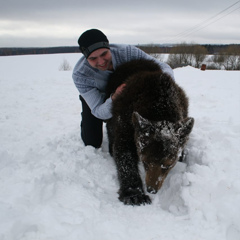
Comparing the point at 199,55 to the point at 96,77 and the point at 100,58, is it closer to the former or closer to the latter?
the point at 96,77

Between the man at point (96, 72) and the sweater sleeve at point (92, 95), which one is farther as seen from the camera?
the sweater sleeve at point (92, 95)

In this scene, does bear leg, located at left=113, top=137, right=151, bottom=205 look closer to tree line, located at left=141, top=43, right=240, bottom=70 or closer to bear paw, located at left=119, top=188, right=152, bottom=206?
bear paw, located at left=119, top=188, right=152, bottom=206

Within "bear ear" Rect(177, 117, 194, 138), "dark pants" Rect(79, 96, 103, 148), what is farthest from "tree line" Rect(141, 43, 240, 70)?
"bear ear" Rect(177, 117, 194, 138)

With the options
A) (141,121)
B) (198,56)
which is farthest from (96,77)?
(198,56)

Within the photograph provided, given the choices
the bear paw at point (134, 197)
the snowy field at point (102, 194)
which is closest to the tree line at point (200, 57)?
the snowy field at point (102, 194)

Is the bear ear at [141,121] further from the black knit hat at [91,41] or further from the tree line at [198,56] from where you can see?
the tree line at [198,56]

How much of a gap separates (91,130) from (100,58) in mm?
1417

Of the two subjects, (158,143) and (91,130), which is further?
(91,130)

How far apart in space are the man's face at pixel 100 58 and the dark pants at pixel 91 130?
105 cm

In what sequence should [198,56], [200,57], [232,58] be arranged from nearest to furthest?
[232,58] < [200,57] < [198,56]

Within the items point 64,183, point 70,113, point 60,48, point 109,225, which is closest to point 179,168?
point 109,225

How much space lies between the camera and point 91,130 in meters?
4.23

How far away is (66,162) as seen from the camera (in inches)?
134

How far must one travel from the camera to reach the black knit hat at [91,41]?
348cm
